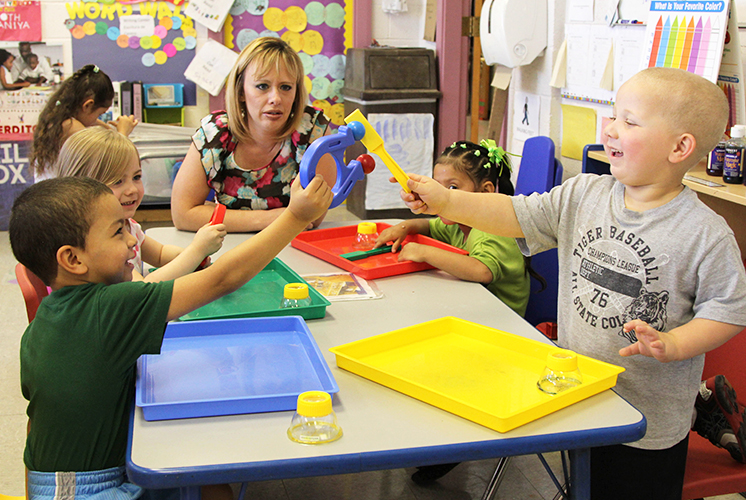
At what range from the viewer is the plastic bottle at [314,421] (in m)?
0.97

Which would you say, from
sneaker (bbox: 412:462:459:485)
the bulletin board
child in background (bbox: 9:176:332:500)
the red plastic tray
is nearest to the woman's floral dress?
the red plastic tray

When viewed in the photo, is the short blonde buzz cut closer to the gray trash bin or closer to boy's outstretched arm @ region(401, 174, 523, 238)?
boy's outstretched arm @ region(401, 174, 523, 238)

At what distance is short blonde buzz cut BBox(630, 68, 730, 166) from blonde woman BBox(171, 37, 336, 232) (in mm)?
1130

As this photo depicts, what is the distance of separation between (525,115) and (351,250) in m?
1.83

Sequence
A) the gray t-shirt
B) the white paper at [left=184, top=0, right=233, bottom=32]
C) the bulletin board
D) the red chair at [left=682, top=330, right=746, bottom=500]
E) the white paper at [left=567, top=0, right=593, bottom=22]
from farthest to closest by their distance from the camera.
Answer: the bulletin board < the white paper at [left=184, top=0, right=233, bottom=32] < the white paper at [left=567, top=0, right=593, bottom=22] < the red chair at [left=682, top=330, right=746, bottom=500] < the gray t-shirt

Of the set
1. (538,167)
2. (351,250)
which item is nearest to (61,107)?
(351,250)

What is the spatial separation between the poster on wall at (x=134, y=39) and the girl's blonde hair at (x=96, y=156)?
10.6ft

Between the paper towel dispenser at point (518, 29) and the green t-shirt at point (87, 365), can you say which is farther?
the paper towel dispenser at point (518, 29)

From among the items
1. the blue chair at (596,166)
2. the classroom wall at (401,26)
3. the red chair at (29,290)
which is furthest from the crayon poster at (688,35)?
the classroom wall at (401,26)

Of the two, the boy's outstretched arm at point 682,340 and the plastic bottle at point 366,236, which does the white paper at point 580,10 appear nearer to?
the plastic bottle at point 366,236

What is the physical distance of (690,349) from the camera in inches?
47.8

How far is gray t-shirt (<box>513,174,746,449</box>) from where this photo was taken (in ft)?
4.10

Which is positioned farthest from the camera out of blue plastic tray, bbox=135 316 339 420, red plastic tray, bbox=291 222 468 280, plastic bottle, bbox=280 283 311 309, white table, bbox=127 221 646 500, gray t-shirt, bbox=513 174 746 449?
red plastic tray, bbox=291 222 468 280

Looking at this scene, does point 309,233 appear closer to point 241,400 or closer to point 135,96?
point 241,400
